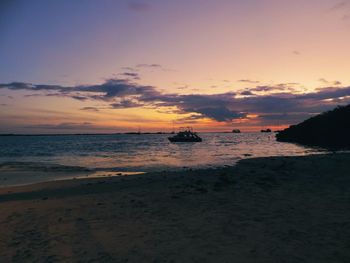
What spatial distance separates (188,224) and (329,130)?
6209 cm

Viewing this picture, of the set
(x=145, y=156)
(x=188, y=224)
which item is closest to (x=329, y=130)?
(x=145, y=156)

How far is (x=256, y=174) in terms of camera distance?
57.5ft

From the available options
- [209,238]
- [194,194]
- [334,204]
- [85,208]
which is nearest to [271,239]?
[209,238]

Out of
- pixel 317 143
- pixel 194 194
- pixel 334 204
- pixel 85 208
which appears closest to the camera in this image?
pixel 334 204

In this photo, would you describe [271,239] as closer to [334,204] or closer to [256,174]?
[334,204]

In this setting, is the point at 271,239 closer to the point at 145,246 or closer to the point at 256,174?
the point at 145,246

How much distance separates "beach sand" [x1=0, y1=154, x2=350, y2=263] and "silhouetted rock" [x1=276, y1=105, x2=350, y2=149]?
1857 inches

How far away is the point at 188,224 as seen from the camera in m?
8.80

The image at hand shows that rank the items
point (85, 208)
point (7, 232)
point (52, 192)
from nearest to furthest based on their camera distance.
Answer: point (7, 232) → point (85, 208) → point (52, 192)

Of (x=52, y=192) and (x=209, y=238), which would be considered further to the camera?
(x=52, y=192)

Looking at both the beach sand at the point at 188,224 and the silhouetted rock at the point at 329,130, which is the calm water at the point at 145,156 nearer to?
the silhouetted rock at the point at 329,130

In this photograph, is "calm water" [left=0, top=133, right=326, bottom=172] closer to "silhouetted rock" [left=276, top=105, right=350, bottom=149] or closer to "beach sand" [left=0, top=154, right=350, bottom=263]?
"silhouetted rock" [left=276, top=105, right=350, bottom=149]

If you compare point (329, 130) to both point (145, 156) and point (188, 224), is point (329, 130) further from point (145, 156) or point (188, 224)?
point (188, 224)

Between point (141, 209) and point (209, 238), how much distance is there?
11.3 ft
